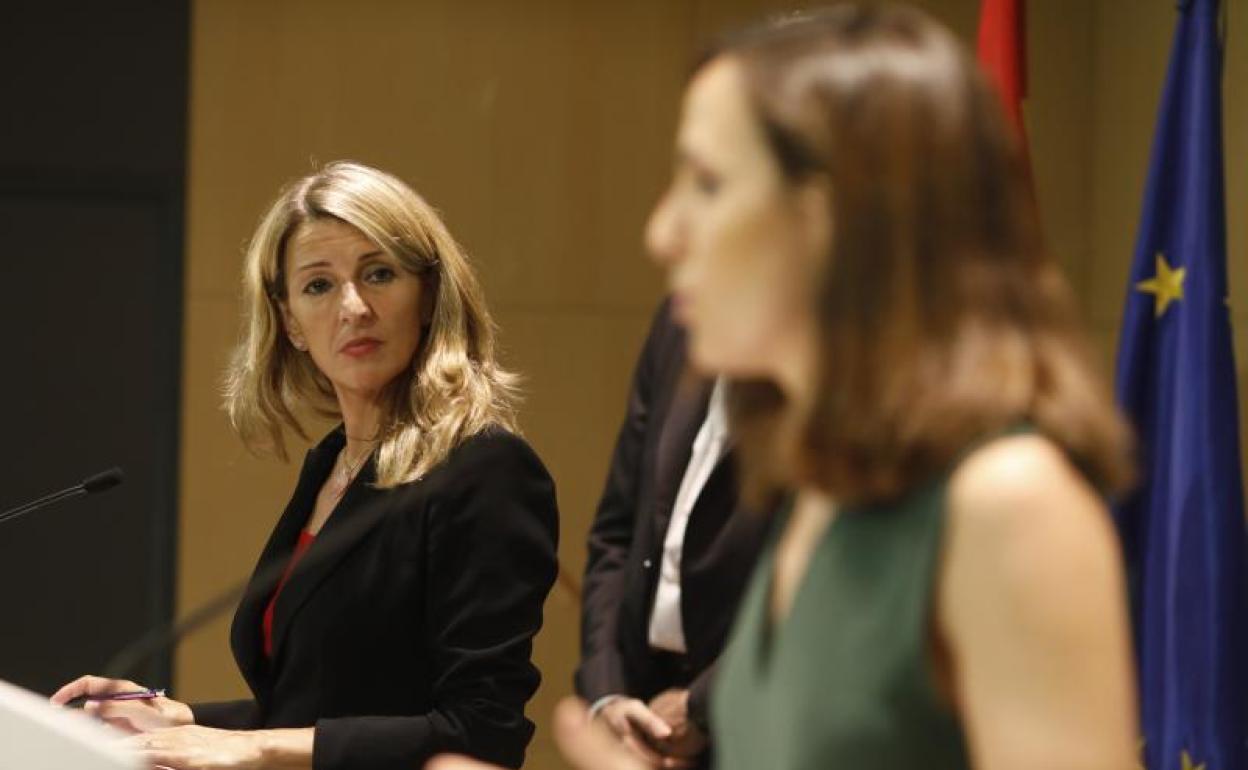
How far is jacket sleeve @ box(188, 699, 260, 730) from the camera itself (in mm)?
2168

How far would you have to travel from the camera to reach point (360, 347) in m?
2.22

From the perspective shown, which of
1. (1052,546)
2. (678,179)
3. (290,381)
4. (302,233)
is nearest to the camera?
(1052,546)

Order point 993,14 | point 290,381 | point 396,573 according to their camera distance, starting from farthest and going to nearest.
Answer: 1. point 993,14
2. point 290,381
3. point 396,573

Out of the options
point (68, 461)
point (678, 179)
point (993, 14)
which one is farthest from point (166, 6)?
point (678, 179)

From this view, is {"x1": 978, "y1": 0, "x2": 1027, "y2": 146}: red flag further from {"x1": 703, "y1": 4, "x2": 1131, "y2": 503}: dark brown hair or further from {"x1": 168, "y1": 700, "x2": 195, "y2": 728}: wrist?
{"x1": 703, "y1": 4, "x2": 1131, "y2": 503}: dark brown hair

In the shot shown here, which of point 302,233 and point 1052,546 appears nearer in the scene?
point 1052,546

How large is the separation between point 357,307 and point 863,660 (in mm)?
1387

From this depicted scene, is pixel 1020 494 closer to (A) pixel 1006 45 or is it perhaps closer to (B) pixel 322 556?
(B) pixel 322 556

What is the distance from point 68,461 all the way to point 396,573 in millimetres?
2597

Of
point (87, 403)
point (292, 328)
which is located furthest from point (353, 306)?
point (87, 403)

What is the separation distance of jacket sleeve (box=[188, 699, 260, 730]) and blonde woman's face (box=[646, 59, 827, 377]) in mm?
1351

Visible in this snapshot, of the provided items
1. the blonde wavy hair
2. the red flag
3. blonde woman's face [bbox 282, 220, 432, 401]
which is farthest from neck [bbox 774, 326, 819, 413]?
→ the red flag

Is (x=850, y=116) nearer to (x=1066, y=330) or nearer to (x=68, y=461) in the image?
(x=1066, y=330)

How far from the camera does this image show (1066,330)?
917 mm
